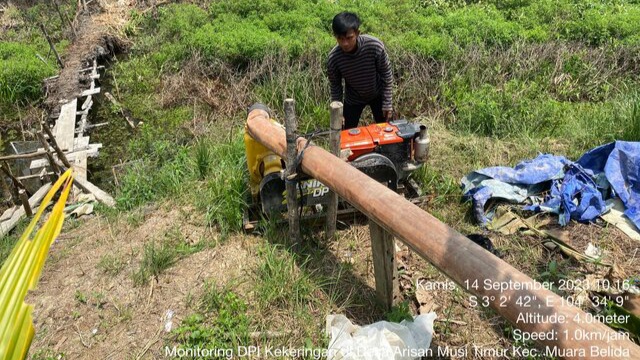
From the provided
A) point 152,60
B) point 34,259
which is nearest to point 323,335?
point 34,259

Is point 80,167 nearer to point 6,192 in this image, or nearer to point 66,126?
point 6,192

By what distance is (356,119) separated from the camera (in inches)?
193

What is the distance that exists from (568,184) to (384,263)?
2219mm

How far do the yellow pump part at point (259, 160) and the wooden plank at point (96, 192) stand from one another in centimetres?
219

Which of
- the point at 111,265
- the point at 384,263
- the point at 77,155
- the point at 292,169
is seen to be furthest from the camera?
the point at 77,155

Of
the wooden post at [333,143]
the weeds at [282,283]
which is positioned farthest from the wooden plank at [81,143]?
the wooden post at [333,143]

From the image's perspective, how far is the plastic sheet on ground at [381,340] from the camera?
7.93 ft

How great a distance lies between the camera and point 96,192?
5492mm

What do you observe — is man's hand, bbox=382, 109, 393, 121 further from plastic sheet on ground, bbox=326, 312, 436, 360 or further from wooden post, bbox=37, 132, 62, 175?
wooden post, bbox=37, 132, 62, 175

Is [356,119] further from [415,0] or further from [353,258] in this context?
[415,0]

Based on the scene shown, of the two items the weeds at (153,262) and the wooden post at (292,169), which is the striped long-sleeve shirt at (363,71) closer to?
the wooden post at (292,169)

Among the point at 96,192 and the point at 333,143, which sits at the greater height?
the point at 333,143

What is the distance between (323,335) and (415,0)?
27.5 ft

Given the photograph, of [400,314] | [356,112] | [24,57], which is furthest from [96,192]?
[24,57]
